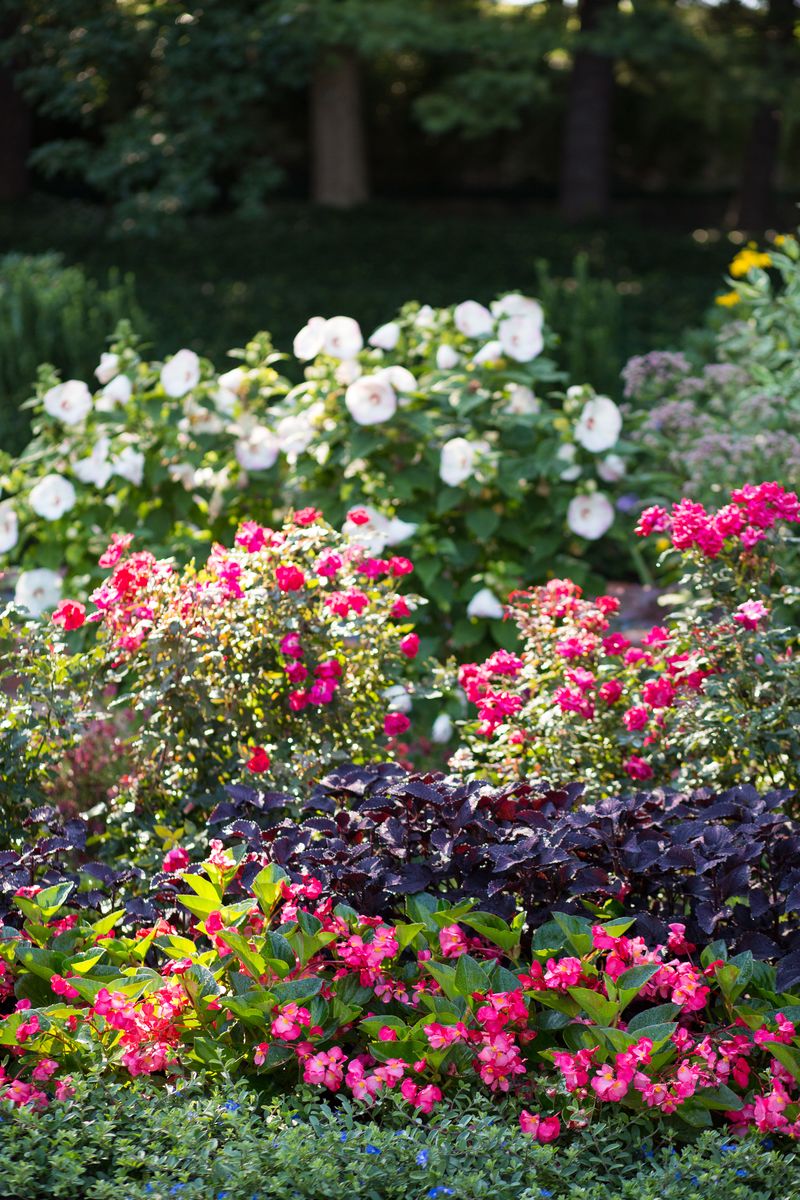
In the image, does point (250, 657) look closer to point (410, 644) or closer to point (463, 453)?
point (410, 644)

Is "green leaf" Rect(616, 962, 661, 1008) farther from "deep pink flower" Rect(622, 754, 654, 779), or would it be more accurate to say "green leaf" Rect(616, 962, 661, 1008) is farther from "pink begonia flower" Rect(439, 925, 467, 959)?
"deep pink flower" Rect(622, 754, 654, 779)

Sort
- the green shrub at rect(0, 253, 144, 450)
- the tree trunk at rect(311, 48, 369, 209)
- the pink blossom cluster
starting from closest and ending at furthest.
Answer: the pink blossom cluster → the green shrub at rect(0, 253, 144, 450) → the tree trunk at rect(311, 48, 369, 209)

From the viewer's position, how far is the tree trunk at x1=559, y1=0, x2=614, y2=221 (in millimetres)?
14633

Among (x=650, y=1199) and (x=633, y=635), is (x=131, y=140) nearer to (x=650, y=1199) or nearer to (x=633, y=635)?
(x=633, y=635)

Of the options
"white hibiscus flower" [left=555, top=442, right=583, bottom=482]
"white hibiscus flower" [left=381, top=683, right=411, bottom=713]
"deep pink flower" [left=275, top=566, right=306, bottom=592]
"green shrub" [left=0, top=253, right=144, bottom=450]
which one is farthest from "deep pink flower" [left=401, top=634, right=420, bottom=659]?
"green shrub" [left=0, top=253, right=144, bottom=450]

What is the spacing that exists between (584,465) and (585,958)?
8.22ft

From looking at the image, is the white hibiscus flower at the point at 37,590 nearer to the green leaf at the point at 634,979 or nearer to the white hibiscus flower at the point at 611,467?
the white hibiscus flower at the point at 611,467

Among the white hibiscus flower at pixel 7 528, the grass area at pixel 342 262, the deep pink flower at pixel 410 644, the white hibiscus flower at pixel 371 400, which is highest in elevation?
the white hibiscus flower at pixel 371 400

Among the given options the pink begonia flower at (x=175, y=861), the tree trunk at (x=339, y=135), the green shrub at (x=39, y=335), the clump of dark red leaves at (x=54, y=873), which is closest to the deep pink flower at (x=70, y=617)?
the clump of dark red leaves at (x=54, y=873)

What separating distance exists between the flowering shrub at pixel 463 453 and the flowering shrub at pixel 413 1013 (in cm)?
198

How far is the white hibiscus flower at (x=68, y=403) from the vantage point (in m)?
4.57

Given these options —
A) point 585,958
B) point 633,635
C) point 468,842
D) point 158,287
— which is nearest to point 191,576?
point 468,842

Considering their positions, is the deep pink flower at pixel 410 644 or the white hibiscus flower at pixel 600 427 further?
the white hibiscus flower at pixel 600 427

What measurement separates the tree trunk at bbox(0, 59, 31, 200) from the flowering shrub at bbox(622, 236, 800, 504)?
1342 cm
